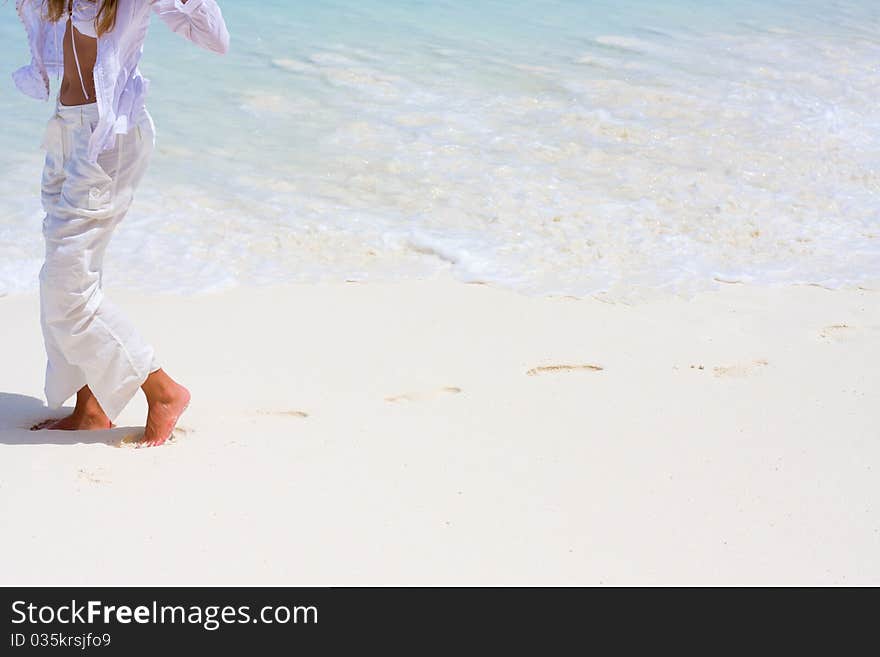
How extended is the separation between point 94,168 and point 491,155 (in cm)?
365

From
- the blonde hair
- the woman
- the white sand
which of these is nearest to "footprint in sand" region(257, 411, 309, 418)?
the white sand

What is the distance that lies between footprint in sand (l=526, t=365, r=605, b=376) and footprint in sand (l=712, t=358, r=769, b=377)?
0.42m

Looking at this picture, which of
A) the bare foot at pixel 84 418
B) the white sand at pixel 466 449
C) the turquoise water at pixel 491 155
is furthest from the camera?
the turquoise water at pixel 491 155

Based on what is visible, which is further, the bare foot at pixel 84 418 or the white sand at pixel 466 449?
the bare foot at pixel 84 418

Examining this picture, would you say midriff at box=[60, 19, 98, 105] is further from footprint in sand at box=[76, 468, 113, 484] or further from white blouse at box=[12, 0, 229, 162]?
footprint in sand at box=[76, 468, 113, 484]

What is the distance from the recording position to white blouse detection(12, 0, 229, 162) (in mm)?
3045

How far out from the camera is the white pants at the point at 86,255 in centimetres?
317

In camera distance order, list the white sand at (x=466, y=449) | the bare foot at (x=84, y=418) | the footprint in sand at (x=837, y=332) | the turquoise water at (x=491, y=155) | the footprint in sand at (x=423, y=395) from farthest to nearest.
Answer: the turquoise water at (x=491, y=155) → the footprint in sand at (x=837, y=332) → the footprint in sand at (x=423, y=395) → the bare foot at (x=84, y=418) → the white sand at (x=466, y=449)

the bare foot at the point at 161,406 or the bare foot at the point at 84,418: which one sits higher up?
the bare foot at the point at 161,406

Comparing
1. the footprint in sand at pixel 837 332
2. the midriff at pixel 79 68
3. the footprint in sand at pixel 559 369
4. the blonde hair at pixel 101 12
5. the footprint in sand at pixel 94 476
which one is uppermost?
the blonde hair at pixel 101 12

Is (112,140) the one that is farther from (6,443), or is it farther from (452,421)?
(452,421)

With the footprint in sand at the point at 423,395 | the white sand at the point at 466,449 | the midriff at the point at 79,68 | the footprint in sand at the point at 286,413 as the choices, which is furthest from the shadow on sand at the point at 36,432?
the midriff at the point at 79,68

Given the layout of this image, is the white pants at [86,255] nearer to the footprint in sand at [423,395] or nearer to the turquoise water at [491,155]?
the footprint in sand at [423,395]

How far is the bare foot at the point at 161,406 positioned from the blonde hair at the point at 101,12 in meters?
1.03
